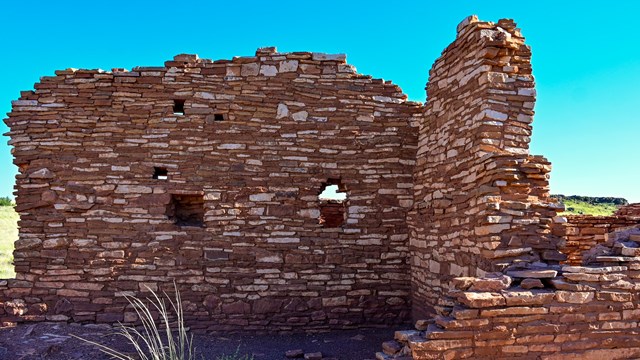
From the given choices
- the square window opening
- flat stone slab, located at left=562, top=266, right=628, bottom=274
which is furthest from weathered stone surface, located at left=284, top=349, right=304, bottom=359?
flat stone slab, located at left=562, top=266, right=628, bottom=274

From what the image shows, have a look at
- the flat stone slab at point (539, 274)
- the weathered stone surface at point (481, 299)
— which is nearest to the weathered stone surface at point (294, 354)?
the weathered stone surface at point (481, 299)

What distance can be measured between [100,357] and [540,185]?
5950 mm

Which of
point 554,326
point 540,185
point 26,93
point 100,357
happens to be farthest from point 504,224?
point 26,93

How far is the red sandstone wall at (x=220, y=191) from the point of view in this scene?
303 inches

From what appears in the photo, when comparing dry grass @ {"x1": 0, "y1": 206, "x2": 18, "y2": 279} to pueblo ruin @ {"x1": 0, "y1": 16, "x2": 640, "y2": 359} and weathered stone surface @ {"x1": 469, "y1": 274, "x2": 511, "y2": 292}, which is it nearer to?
pueblo ruin @ {"x1": 0, "y1": 16, "x2": 640, "y2": 359}

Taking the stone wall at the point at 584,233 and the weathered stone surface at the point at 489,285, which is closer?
the weathered stone surface at the point at 489,285

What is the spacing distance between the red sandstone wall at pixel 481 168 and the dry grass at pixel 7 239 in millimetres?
9403

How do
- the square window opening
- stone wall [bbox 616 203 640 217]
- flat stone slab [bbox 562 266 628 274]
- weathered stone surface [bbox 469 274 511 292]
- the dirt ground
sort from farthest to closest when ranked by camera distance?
stone wall [bbox 616 203 640 217] < the square window opening < the dirt ground < flat stone slab [bbox 562 266 628 274] < weathered stone surface [bbox 469 274 511 292]

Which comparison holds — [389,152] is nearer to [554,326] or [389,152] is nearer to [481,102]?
[481,102]

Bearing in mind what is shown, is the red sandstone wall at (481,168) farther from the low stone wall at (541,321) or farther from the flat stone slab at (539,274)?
the low stone wall at (541,321)

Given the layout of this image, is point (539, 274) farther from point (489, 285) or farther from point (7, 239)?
point (7, 239)

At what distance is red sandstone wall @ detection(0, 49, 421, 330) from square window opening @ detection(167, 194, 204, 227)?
0.16 feet

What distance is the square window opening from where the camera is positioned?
8.04 metres

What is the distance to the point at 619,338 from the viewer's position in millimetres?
4875
